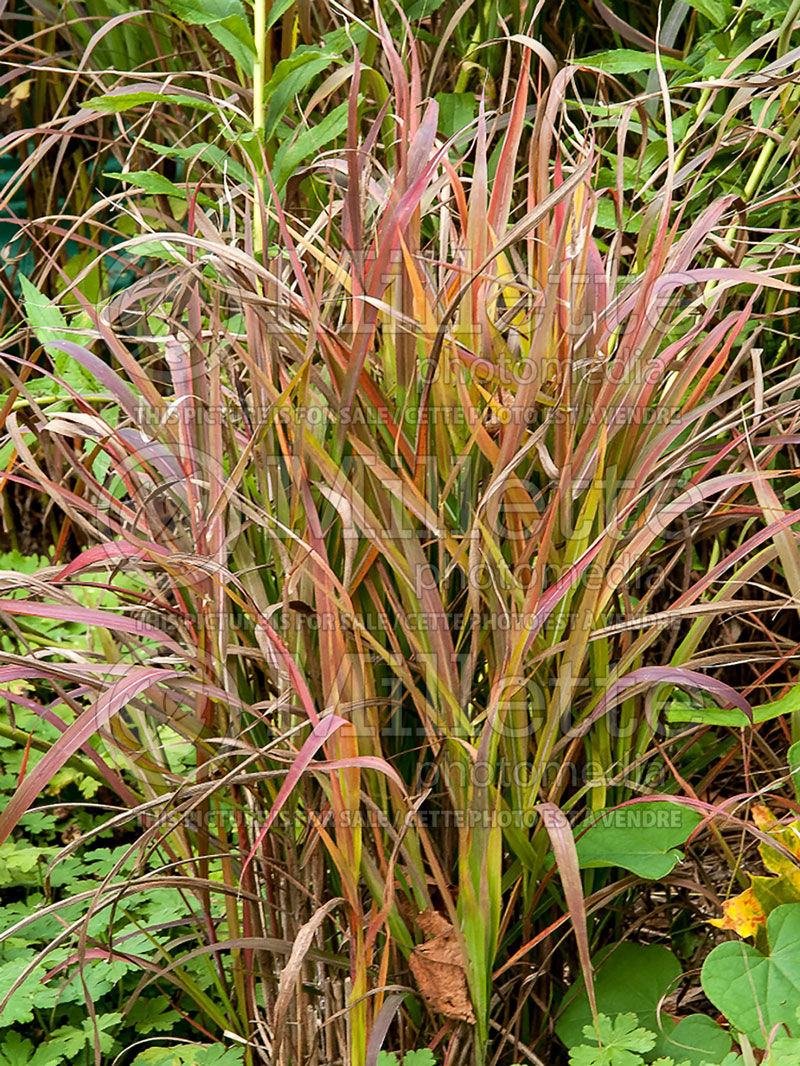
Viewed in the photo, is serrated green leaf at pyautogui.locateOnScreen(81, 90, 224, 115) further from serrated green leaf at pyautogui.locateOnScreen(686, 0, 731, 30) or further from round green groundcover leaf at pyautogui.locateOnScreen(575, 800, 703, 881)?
round green groundcover leaf at pyautogui.locateOnScreen(575, 800, 703, 881)

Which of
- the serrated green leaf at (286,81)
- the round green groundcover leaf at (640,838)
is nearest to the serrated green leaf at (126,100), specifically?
the serrated green leaf at (286,81)

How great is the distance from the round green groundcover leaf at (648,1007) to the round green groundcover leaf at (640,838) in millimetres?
108

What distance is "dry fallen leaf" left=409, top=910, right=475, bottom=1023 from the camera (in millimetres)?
752

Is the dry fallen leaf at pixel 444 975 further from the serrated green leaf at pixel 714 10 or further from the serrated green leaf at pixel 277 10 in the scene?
A: the serrated green leaf at pixel 714 10

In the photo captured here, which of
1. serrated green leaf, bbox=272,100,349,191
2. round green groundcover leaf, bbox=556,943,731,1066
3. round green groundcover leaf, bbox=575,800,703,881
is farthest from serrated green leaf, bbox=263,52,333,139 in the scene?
round green groundcover leaf, bbox=556,943,731,1066

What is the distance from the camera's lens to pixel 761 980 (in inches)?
30.6

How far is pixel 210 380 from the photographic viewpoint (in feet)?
2.70

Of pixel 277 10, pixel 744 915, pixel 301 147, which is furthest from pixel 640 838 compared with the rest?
pixel 277 10

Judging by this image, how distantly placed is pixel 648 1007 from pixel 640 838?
5.6 inches

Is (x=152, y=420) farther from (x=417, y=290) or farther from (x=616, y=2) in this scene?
(x=616, y=2)

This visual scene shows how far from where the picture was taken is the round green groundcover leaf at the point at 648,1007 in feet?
2.63

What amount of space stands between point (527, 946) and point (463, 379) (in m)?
0.40

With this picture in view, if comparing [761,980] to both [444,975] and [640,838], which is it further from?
[444,975]

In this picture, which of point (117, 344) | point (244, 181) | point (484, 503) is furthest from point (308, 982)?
point (244, 181)
